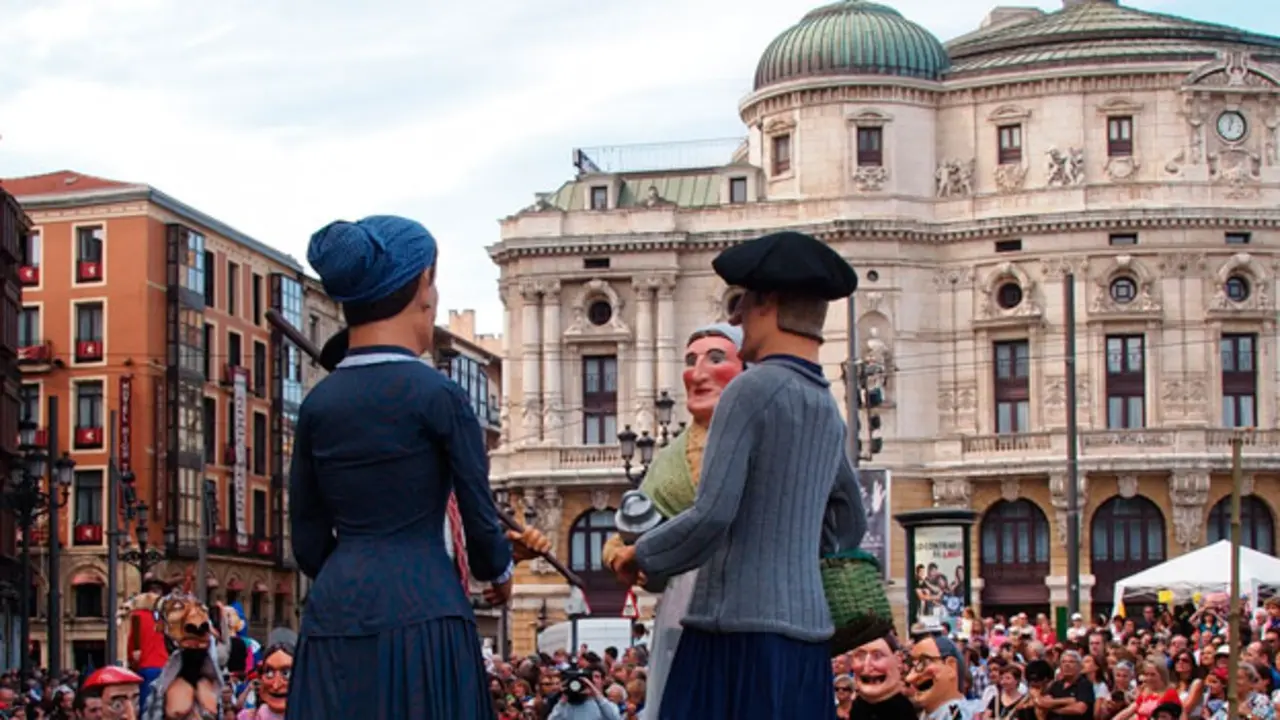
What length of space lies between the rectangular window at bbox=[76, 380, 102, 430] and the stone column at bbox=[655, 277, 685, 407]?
15.8 m

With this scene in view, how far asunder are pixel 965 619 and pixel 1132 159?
38769 mm

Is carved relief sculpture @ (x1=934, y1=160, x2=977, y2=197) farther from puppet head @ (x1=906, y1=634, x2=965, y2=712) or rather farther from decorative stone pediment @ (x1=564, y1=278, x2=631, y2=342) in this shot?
puppet head @ (x1=906, y1=634, x2=965, y2=712)

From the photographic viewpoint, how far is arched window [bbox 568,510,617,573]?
2763 inches

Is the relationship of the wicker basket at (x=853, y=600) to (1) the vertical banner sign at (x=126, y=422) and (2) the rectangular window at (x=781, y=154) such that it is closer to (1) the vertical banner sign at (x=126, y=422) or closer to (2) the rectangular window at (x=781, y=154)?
(1) the vertical banner sign at (x=126, y=422)

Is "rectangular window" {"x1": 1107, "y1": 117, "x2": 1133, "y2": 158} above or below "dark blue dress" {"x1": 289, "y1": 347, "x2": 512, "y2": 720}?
above

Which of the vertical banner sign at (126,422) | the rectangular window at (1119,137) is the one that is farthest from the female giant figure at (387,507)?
the rectangular window at (1119,137)

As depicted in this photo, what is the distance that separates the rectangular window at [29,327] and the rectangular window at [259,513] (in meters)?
9.81

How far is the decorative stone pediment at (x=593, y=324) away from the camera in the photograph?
70938 mm

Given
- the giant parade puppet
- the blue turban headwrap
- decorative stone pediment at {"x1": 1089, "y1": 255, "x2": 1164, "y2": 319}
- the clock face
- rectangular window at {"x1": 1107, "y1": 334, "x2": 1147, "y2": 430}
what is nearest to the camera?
the blue turban headwrap

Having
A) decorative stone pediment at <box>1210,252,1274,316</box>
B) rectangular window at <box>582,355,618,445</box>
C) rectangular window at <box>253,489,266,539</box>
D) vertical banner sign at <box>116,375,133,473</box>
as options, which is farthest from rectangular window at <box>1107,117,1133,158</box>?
rectangular window at <box>253,489,266,539</box>

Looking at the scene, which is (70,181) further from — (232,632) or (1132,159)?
(232,632)

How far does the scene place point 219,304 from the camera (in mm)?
74625

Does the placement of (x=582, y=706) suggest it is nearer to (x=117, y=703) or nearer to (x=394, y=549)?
(x=117, y=703)

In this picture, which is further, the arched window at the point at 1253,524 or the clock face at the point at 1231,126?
the clock face at the point at 1231,126
